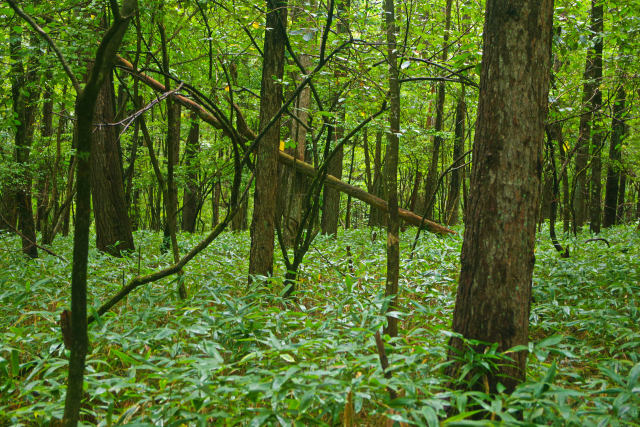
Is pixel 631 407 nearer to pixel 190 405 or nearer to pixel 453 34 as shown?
pixel 190 405

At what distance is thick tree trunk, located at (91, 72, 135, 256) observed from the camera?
6.95 metres

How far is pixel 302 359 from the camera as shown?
2.51 m

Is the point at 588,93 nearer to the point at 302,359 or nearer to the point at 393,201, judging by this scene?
the point at 393,201

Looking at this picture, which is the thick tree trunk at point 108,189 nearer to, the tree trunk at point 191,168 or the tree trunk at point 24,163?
the tree trunk at point 24,163

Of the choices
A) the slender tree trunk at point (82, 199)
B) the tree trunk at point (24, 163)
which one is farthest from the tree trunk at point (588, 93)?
the tree trunk at point (24, 163)

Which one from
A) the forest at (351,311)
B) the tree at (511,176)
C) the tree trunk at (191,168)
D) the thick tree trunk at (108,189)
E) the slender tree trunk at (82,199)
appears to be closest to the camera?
the slender tree trunk at (82,199)

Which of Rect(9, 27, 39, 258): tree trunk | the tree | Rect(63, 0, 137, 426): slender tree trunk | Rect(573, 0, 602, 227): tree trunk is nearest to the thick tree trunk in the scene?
Rect(9, 27, 39, 258): tree trunk

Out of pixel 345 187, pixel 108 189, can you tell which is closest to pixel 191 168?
pixel 108 189

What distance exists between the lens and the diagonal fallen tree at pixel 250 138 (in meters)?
4.42

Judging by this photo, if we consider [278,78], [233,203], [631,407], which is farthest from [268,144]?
[631,407]

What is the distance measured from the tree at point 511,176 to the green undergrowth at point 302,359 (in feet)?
0.62

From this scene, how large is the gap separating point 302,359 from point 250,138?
3498 millimetres

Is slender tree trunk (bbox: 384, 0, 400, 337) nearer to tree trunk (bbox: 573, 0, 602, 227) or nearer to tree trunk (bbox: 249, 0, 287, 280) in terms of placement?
tree trunk (bbox: 249, 0, 287, 280)

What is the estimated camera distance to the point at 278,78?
422 cm
